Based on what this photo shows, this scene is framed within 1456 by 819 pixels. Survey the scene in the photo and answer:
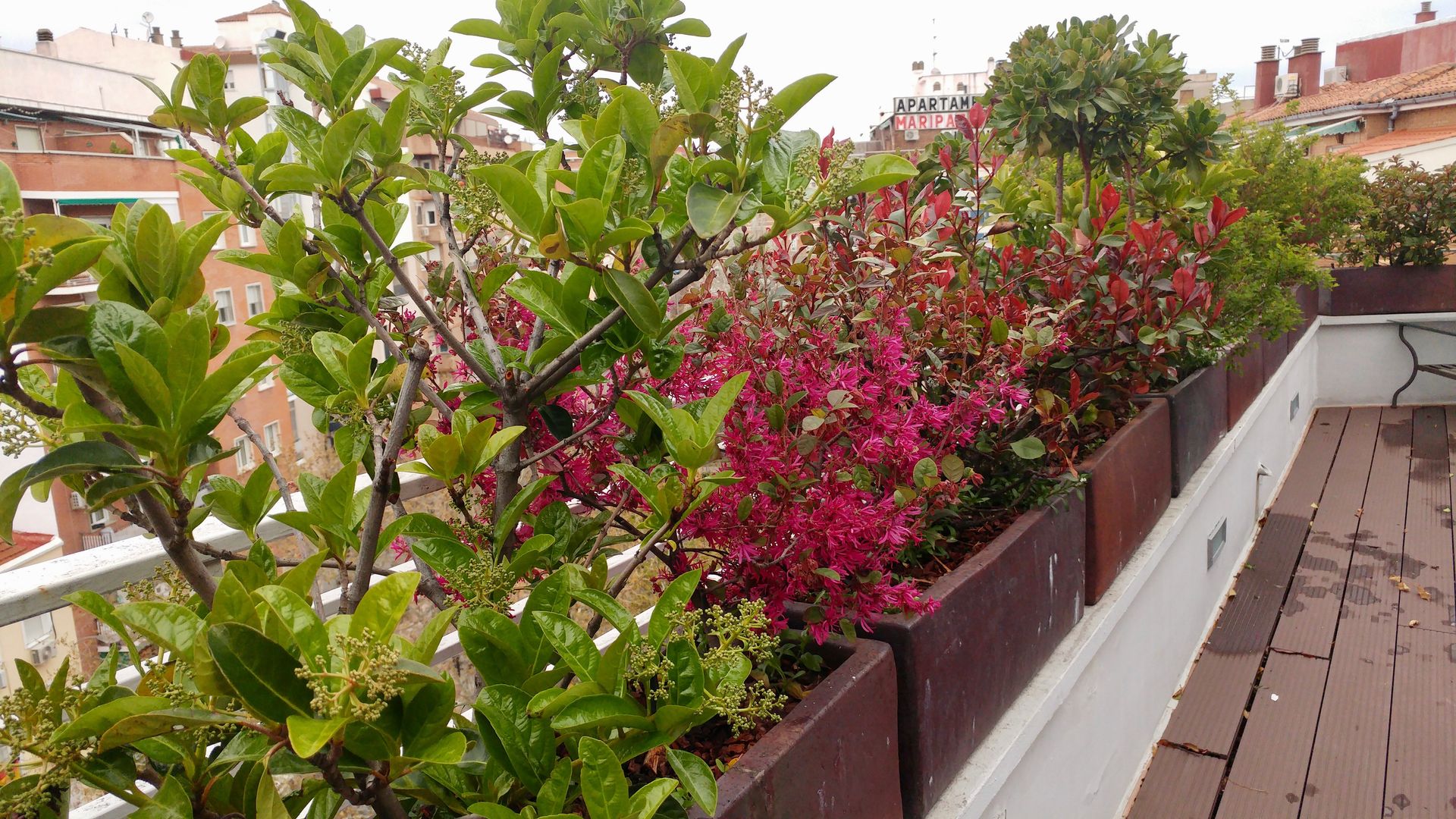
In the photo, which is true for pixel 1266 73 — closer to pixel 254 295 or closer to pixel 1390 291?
pixel 1390 291

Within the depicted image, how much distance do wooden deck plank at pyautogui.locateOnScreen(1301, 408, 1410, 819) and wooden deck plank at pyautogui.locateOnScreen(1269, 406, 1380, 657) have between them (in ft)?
0.11

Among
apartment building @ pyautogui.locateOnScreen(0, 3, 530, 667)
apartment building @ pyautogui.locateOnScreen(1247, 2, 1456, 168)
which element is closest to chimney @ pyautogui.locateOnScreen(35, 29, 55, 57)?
apartment building @ pyautogui.locateOnScreen(0, 3, 530, 667)

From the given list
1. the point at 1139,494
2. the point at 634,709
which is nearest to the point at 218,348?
the point at 634,709

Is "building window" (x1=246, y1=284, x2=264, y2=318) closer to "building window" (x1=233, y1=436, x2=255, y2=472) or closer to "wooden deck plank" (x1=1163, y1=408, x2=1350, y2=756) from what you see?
"building window" (x1=233, y1=436, x2=255, y2=472)

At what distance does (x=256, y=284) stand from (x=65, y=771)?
1175 inches

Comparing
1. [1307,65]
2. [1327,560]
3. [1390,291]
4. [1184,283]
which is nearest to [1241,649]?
[1327,560]

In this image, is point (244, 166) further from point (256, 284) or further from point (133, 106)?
point (256, 284)

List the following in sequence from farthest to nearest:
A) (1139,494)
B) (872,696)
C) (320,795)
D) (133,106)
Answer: (133,106) < (1139,494) < (872,696) < (320,795)

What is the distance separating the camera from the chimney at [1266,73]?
79.6 ft

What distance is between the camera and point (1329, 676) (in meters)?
2.70

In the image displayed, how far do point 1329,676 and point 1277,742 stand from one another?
0.45m

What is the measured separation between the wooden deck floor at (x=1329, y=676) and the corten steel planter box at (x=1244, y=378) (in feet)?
1.91

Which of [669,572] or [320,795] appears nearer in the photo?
[320,795]

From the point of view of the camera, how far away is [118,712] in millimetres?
640
